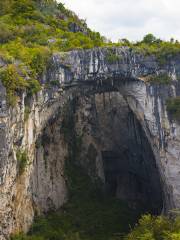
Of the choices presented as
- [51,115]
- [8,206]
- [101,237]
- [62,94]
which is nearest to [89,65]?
[62,94]

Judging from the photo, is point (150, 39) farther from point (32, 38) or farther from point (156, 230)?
point (156, 230)

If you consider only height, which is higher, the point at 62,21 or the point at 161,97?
the point at 62,21

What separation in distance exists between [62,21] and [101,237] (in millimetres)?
11323

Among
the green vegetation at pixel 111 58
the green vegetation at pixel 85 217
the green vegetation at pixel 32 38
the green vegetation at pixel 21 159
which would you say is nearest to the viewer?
the green vegetation at pixel 32 38

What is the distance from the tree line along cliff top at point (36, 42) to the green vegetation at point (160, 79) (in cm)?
51

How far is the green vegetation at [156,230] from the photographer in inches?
490

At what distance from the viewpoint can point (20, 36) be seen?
1877 cm

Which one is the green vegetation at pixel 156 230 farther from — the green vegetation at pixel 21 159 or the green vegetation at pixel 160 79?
the green vegetation at pixel 160 79

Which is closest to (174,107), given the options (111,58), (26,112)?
(111,58)

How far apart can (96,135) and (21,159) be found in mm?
7323

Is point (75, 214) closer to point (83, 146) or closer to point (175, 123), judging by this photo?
point (83, 146)

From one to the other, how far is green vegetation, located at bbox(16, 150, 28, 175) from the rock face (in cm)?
8

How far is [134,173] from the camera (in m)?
20.9

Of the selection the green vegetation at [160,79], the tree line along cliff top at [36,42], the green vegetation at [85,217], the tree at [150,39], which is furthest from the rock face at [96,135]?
the tree at [150,39]
